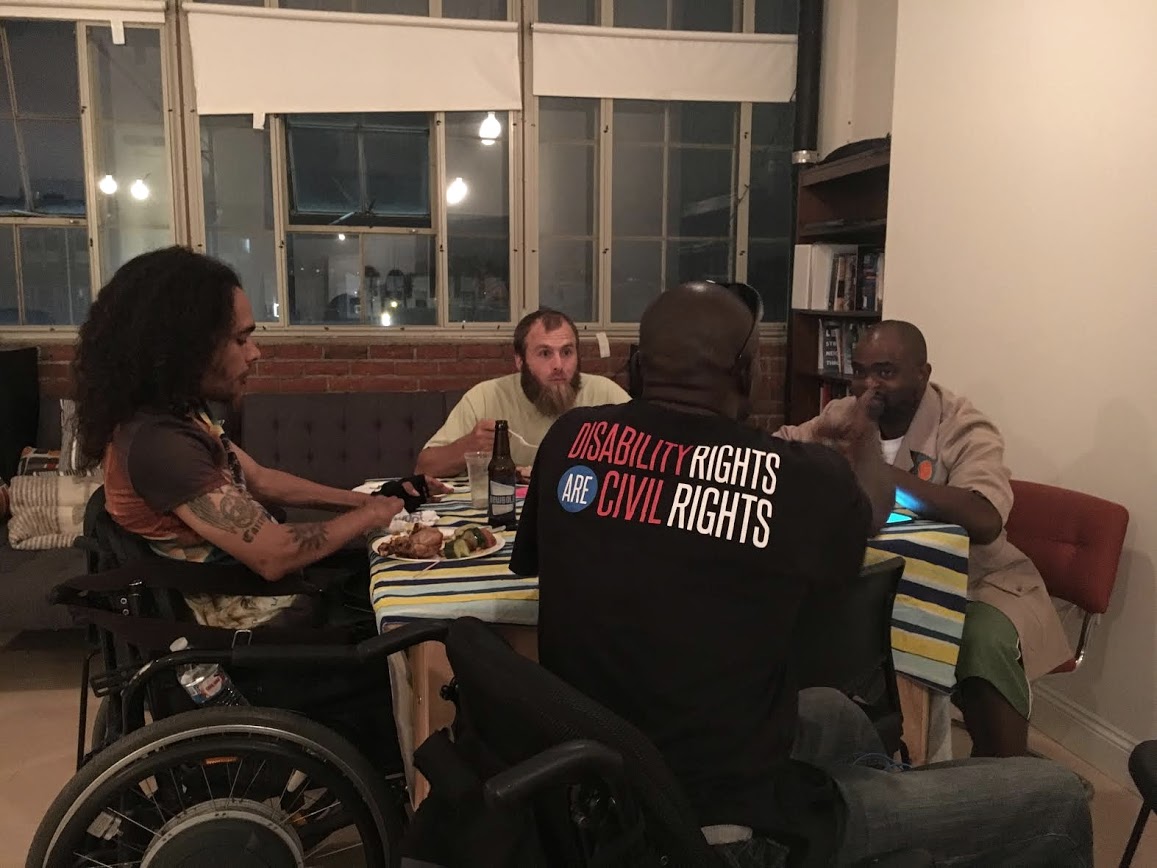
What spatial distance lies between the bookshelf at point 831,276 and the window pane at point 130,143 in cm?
307

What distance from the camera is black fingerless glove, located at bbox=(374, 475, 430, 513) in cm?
217

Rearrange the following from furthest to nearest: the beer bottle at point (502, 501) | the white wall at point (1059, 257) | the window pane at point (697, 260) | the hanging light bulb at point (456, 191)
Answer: the window pane at point (697, 260), the hanging light bulb at point (456, 191), the white wall at point (1059, 257), the beer bottle at point (502, 501)

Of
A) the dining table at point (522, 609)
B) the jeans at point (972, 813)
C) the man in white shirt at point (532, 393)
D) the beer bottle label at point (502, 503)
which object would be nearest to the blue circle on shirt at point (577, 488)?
the dining table at point (522, 609)

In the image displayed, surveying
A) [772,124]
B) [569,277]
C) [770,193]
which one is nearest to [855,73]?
[772,124]

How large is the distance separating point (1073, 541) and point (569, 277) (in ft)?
Answer: 9.61

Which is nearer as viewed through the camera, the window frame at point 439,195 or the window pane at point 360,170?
the window frame at point 439,195

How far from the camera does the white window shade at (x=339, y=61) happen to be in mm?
4070

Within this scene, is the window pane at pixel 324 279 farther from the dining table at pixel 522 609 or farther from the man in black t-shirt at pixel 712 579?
the man in black t-shirt at pixel 712 579

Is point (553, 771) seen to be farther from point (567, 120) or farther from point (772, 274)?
point (772, 274)

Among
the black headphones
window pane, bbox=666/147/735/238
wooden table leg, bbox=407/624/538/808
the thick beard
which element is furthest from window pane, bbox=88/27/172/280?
the black headphones

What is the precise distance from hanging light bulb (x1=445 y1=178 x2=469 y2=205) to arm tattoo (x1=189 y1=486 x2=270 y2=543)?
3.06 metres

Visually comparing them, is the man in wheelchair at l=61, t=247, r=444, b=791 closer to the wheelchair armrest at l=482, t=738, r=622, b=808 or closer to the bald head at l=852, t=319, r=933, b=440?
the wheelchair armrest at l=482, t=738, r=622, b=808

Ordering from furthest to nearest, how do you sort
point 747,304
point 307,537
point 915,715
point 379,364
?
point 379,364, point 915,715, point 307,537, point 747,304

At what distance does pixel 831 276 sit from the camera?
14.1 feet
